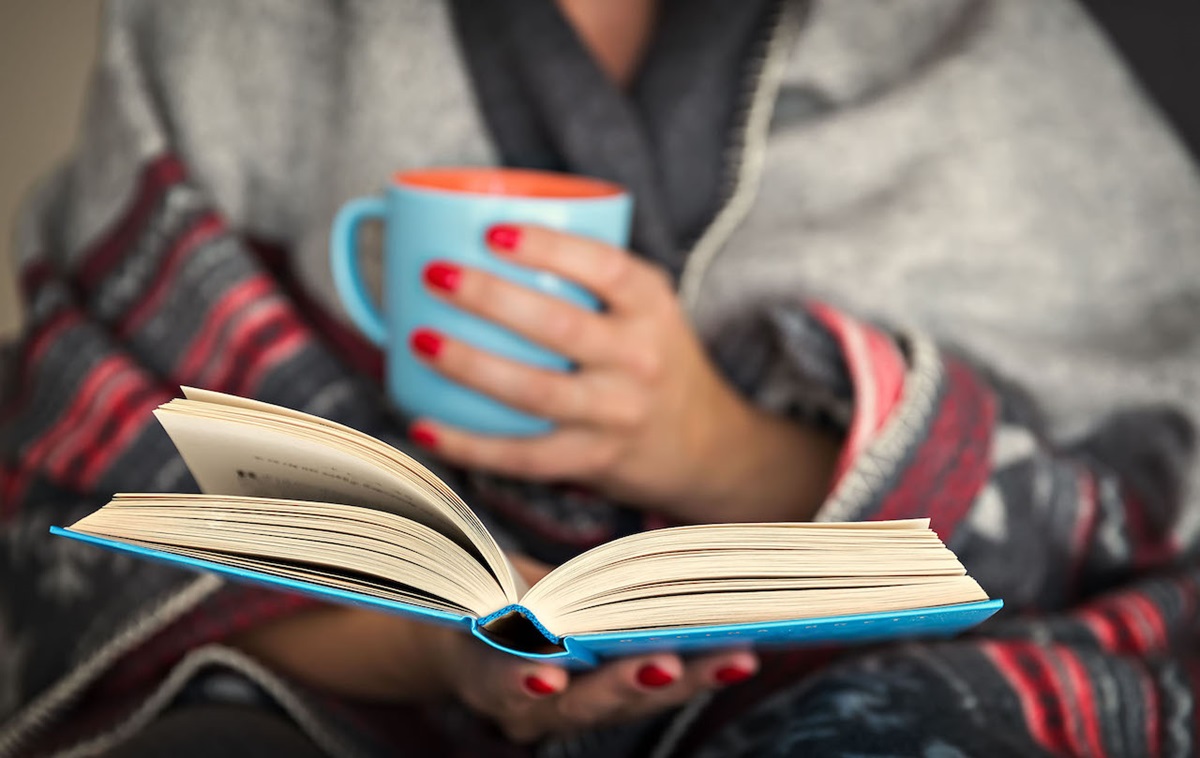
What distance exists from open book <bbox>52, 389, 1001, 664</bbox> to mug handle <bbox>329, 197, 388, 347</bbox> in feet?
1.05

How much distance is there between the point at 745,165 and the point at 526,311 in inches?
12.9

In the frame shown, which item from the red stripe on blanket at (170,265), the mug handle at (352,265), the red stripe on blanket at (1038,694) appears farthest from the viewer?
the red stripe on blanket at (170,265)

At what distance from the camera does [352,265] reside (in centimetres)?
67

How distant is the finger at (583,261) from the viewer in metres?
0.56

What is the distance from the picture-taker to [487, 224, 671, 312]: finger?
56cm

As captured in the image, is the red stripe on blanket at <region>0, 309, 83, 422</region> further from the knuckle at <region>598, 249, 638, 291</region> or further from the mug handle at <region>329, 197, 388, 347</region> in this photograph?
the knuckle at <region>598, 249, 638, 291</region>

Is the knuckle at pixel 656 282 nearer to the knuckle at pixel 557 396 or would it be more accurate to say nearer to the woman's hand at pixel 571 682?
Answer: the knuckle at pixel 557 396

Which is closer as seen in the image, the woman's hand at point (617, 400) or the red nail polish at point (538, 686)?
the red nail polish at point (538, 686)

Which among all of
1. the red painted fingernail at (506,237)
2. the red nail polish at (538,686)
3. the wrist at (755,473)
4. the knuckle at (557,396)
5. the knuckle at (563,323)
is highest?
the red painted fingernail at (506,237)

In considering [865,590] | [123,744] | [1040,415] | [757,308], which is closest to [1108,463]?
[1040,415]

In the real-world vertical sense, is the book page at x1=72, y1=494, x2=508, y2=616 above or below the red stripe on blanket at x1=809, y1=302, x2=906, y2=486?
above

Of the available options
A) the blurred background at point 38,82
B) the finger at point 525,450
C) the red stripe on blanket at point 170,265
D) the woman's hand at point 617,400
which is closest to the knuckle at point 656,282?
the woman's hand at point 617,400

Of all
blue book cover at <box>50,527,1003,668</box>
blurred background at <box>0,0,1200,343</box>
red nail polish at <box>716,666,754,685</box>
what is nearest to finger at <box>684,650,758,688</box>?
red nail polish at <box>716,666,754,685</box>

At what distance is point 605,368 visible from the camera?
24.3 inches
